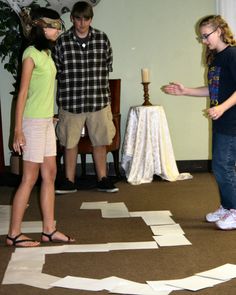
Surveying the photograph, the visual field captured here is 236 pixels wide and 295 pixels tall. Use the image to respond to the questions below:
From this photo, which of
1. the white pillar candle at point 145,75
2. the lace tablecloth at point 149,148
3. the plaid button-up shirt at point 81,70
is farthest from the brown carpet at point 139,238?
the white pillar candle at point 145,75

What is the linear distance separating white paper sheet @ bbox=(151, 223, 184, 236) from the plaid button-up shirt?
1566mm

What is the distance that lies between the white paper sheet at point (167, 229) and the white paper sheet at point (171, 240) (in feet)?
0.21

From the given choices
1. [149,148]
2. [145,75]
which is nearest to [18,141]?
[149,148]

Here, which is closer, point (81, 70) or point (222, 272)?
point (222, 272)

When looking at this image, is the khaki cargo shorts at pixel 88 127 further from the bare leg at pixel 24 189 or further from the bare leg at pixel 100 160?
the bare leg at pixel 24 189

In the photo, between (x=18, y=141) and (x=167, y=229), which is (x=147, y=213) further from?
(x=18, y=141)

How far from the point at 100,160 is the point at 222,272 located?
7.62 feet

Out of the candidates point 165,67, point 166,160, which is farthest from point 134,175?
point 165,67

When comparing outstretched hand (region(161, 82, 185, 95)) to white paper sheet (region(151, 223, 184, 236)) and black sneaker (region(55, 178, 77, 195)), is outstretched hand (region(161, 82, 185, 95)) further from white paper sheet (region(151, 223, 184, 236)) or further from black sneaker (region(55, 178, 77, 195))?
black sneaker (region(55, 178, 77, 195))

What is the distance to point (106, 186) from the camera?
430 cm

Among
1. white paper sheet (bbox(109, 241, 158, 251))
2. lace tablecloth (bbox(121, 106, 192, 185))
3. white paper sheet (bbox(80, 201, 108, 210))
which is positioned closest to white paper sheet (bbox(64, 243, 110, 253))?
white paper sheet (bbox(109, 241, 158, 251))

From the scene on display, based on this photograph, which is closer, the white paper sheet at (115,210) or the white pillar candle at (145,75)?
the white paper sheet at (115,210)

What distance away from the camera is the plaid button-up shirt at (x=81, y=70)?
4312mm

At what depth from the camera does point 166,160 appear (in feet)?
15.8
